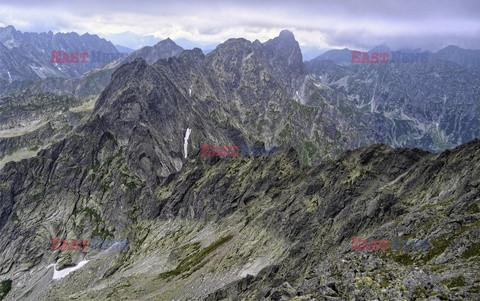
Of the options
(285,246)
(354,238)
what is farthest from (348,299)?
(285,246)

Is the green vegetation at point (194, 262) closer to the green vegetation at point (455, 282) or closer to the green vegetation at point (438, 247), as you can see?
the green vegetation at point (438, 247)

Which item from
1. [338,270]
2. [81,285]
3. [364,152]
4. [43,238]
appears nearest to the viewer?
[338,270]

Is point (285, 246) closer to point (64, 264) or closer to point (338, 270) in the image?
point (338, 270)

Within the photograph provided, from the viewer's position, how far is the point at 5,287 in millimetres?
161250

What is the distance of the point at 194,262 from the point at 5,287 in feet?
358

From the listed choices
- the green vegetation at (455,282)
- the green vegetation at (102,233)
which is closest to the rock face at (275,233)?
the green vegetation at (455,282)

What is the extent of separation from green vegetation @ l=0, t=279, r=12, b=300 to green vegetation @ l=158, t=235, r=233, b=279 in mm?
94583

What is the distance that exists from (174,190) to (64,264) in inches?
2376

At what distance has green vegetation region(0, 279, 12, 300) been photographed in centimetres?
15736

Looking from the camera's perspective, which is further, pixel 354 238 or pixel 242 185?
pixel 242 185

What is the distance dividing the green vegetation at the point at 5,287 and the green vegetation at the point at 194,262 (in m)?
94.6

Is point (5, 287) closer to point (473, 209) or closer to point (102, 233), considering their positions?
point (102, 233)

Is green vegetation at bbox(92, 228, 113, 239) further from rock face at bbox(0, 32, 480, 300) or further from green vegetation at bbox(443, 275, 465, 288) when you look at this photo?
green vegetation at bbox(443, 275, 465, 288)

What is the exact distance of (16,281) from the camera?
539ft
